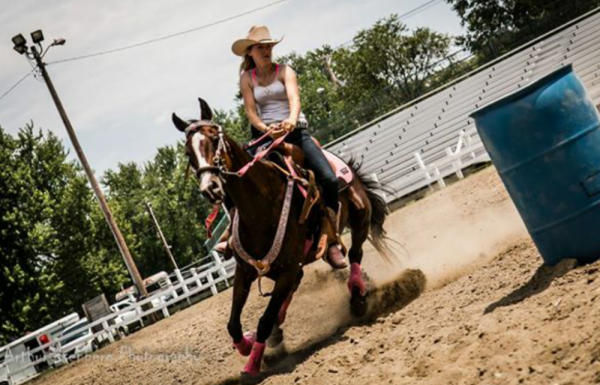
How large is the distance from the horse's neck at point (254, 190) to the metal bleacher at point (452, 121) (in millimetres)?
13789

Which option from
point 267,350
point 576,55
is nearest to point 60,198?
point 576,55

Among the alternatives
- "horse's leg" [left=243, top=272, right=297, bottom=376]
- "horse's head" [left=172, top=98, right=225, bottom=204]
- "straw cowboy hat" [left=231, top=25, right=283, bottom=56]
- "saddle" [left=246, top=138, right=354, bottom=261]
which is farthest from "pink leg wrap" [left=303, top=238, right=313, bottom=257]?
"straw cowboy hat" [left=231, top=25, right=283, bottom=56]

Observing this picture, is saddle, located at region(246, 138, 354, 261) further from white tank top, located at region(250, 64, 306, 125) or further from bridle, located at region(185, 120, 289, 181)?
bridle, located at region(185, 120, 289, 181)

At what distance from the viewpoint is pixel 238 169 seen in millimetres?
6410

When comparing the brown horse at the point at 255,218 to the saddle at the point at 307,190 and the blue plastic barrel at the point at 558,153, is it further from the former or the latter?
the blue plastic barrel at the point at 558,153

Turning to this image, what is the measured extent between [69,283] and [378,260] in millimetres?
28335

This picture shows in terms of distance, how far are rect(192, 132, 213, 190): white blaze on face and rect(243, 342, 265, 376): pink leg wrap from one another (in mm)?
1832

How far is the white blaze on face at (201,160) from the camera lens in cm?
566

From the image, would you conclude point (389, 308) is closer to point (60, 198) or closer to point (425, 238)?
point (425, 238)

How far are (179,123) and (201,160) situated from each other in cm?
61

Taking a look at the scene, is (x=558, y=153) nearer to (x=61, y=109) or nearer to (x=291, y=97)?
(x=291, y=97)

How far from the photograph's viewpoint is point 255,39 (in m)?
7.39

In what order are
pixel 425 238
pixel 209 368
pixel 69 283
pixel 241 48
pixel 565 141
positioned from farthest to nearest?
pixel 69 283 < pixel 425 238 < pixel 209 368 < pixel 241 48 < pixel 565 141

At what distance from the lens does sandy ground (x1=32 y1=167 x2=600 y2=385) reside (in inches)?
158
